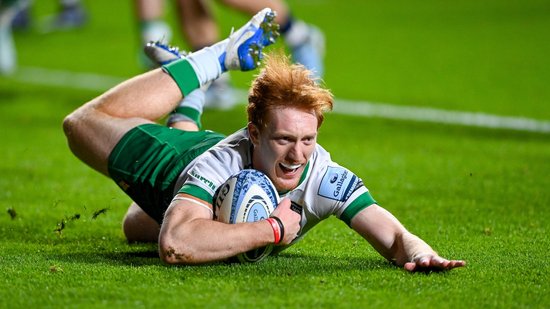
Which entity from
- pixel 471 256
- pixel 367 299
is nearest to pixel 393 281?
pixel 367 299

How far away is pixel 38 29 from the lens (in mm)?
18094

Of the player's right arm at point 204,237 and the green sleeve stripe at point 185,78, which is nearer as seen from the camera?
the player's right arm at point 204,237

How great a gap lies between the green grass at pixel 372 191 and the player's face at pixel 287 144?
404mm

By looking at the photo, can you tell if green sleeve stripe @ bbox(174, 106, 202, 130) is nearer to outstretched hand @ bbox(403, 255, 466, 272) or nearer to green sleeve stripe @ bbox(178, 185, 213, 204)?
green sleeve stripe @ bbox(178, 185, 213, 204)

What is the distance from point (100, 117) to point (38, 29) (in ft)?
40.9

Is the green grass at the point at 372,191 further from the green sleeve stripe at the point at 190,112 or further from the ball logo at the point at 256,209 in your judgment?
the green sleeve stripe at the point at 190,112

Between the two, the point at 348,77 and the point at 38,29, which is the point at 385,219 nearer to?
the point at 348,77

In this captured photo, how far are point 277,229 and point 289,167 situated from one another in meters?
0.29

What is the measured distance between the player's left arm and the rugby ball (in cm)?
41

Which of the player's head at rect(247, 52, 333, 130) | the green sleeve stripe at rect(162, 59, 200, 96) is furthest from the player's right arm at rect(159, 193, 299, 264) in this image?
the green sleeve stripe at rect(162, 59, 200, 96)

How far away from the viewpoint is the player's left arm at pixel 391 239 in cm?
482

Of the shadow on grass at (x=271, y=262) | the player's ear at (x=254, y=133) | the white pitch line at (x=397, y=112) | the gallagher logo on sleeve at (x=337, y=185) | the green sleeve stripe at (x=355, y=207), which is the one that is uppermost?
the player's ear at (x=254, y=133)

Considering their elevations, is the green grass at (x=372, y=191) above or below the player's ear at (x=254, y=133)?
below

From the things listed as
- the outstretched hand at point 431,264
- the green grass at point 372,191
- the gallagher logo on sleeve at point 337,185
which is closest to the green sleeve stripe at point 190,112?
the green grass at point 372,191
